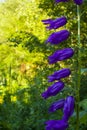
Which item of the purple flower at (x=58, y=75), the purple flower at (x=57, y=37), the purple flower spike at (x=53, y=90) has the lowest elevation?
the purple flower spike at (x=53, y=90)

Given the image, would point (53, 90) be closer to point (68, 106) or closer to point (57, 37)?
point (68, 106)

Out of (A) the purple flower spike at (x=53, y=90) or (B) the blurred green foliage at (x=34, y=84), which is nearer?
(A) the purple flower spike at (x=53, y=90)

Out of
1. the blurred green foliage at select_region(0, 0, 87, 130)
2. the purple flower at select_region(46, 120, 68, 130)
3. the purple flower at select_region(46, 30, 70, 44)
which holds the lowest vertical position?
the blurred green foliage at select_region(0, 0, 87, 130)

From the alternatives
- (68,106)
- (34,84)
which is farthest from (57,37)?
(34,84)

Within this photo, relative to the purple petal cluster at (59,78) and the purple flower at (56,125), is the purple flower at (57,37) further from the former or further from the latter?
the purple flower at (56,125)

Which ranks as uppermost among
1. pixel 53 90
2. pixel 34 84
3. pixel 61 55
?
pixel 61 55

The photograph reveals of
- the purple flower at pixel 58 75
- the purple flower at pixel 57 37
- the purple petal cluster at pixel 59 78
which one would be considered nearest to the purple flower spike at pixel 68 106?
the purple petal cluster at pixel 59 78

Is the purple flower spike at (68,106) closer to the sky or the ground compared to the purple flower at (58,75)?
closer to the ground

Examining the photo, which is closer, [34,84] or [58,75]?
[58,75]

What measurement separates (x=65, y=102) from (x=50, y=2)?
26.6ft

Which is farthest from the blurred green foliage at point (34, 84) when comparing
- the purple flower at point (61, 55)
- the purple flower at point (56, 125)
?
the purple flower at point (56, 125)

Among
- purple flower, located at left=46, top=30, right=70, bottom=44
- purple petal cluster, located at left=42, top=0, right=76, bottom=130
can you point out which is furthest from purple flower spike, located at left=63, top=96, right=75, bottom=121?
purple flower, located at left=46, top=30, right=70, bottom=44

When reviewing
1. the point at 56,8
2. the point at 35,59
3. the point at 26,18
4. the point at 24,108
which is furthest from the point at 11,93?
the point at 26,18

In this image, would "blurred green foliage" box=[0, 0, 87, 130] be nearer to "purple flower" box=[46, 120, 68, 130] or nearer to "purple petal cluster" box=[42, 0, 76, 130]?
"purple petal cluster" box=[42, 0, 76, 130]
